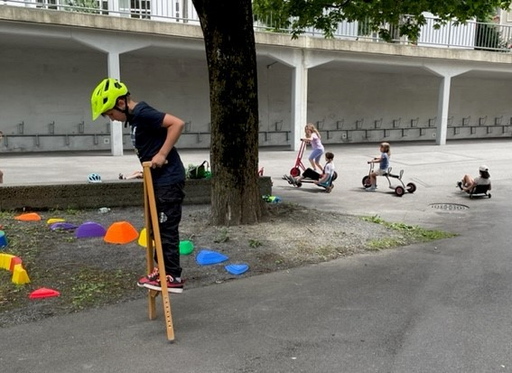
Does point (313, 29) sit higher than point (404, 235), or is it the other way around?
point (313, 29)

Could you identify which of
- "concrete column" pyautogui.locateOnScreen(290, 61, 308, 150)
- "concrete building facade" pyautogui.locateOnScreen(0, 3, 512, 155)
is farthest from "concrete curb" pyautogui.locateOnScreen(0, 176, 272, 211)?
"concrete column" pyautogui.locateOnScreen(290, 61, 308, 150)

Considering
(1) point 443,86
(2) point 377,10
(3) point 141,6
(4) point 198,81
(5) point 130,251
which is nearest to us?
(5) point 130,251

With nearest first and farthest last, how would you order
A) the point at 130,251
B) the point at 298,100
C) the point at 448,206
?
the point at 130,251
the point at 448,206
the point at 298,100

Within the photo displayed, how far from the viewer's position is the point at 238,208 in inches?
268

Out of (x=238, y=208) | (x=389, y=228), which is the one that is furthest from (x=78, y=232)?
(x=389, y=228)

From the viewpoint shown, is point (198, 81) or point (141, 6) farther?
point (198, 81)

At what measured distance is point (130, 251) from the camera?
5.77 meters

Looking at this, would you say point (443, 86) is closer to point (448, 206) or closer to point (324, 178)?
point (324, 178)

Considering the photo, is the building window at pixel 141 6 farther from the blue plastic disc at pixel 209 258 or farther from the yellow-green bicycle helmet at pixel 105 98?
the yellow-green bicycle helmet at pixel 105 98

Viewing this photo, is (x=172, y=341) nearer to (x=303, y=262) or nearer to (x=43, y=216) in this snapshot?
(x=303, y=262)

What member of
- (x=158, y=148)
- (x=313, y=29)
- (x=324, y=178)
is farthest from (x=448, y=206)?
(x=313, y=29)

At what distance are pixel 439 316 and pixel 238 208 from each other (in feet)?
11.2

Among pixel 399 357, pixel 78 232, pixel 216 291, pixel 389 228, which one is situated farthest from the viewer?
pixel 389 228

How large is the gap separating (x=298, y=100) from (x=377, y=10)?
32.6 ft
